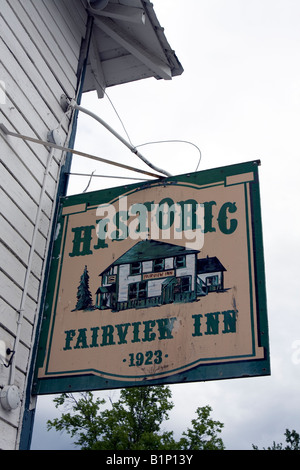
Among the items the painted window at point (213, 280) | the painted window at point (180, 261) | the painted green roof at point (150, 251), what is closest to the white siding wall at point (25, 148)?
the painted green roof at point (150, 251)

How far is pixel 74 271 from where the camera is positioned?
4.66 meters

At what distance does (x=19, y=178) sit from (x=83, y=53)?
222 cm

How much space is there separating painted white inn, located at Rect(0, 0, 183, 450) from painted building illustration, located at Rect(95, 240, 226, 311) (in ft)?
0.10

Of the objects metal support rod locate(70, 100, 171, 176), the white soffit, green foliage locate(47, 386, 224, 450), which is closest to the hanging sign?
metal support rod locate(70, 100, 171, 176)

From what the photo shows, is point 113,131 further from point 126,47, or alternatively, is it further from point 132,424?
point 132,424

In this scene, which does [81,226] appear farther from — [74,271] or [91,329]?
[91,329]

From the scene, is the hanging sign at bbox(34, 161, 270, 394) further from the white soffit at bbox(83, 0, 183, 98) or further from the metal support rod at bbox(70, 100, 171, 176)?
the white soffit at bbox(83, 0, 183, 98)

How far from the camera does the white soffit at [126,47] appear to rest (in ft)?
20.0

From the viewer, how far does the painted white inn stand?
427cm

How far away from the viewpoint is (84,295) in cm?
445

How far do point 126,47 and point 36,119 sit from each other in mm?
1865

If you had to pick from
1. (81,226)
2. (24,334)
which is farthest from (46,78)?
(24,334)

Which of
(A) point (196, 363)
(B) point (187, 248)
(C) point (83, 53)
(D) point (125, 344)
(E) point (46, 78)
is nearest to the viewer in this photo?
(A) point (196, 363)
